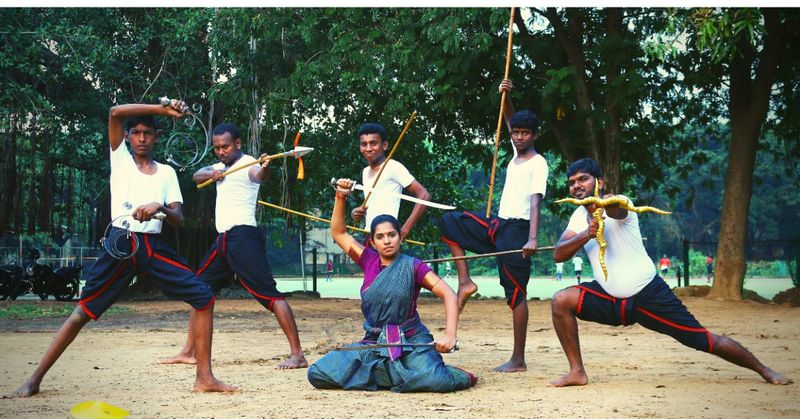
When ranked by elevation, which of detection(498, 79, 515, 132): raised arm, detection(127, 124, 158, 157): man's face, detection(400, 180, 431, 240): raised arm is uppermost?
detection(498, 79, 515, 132): raised arm

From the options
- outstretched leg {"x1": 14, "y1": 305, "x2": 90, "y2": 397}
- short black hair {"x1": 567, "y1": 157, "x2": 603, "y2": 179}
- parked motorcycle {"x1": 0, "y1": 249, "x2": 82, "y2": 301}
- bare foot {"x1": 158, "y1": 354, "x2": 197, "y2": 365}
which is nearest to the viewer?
outstretched leg {"x1": 14, "y1": 305, "x2": 90, "y2": 397}

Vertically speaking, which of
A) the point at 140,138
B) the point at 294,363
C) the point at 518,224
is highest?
the point at 140,138

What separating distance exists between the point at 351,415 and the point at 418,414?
0.36 metres

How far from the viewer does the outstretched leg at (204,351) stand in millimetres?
6258

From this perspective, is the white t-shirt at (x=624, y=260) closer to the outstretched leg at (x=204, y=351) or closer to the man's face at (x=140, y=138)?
the outstretched leg at (x=204, y=351)

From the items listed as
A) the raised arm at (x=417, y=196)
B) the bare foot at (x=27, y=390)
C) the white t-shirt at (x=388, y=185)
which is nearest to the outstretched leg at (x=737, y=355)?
the raised arm at (x=417, y=196)

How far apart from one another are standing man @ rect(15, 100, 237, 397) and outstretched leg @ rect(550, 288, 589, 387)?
2079 millimetres

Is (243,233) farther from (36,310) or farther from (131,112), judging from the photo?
(36,310)

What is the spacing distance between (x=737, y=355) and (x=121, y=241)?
3.87m

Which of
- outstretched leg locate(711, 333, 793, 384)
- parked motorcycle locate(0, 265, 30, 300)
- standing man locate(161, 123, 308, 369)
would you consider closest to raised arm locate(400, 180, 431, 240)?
→ standing man locate(161, 123, 308, 369)

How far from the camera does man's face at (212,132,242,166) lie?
7.77m

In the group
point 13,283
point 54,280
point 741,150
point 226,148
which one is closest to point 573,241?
point 226,148

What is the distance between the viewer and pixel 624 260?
637cm

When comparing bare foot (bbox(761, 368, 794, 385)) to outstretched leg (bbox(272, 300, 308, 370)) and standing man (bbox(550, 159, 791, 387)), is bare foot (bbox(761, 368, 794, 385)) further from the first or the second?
outstretched leg (bbox(272, 300, 308, 370))
